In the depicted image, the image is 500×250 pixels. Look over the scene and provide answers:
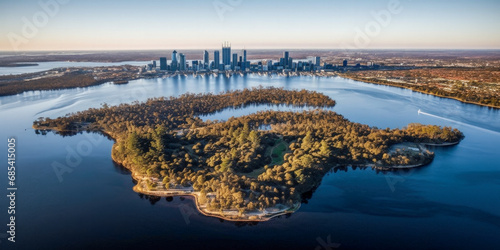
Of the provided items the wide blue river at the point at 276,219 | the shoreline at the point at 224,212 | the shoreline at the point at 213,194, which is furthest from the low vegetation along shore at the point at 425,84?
the shoreline at the point at 224,212

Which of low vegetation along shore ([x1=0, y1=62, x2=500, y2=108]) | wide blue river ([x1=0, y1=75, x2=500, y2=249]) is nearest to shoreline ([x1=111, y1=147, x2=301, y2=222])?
wide blue river ([x1=0, y1=75, x2=500, y2=249])

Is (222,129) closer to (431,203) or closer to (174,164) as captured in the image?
(174,164)

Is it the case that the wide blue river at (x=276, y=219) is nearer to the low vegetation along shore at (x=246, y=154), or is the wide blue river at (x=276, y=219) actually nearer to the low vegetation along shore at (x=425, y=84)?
the low vegetation along shore at (x=246, y=154)

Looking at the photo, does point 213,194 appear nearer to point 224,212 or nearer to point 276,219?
point 224,212

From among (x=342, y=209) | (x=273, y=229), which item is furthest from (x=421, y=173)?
(x=273, y=229)

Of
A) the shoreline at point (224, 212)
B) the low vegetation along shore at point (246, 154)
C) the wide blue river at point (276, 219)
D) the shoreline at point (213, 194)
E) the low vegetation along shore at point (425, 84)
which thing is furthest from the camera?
the low vegetation along shore at point (425, 84)

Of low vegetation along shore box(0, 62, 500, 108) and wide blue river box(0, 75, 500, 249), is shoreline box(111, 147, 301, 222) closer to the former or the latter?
wide blue river box(0, 75, 500, 249)
